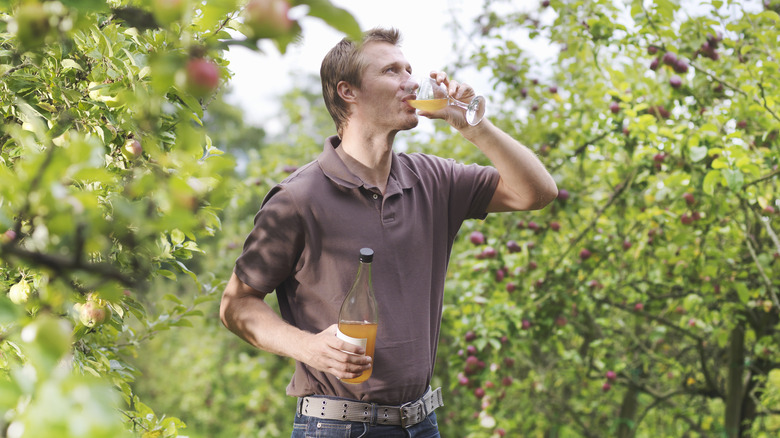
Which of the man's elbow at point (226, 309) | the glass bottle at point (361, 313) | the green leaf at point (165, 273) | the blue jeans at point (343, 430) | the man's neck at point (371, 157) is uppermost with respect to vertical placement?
the man's neck at point (371, 157)

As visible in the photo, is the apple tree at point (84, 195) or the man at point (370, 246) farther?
the man at point (370, 246)

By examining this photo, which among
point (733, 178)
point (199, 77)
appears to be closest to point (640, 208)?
point (733, 178)

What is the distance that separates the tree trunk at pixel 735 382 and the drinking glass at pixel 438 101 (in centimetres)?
312

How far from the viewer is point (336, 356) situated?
1.67 m

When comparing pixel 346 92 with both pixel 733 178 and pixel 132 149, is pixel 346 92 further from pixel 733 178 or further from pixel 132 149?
pixel 733 178

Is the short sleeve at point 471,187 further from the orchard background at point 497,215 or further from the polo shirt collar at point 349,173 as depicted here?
the orchard background at point 497,215

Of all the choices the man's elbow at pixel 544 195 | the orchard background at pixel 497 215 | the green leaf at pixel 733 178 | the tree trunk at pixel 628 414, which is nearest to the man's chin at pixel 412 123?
the man's elbow at pixel 544 195

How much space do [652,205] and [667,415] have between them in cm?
289

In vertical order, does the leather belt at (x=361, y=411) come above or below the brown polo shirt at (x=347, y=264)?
below

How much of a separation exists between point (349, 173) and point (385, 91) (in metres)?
0.30

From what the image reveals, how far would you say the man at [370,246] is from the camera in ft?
6.14

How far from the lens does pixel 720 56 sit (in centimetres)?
343

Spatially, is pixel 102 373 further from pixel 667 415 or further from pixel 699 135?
pixel 667 415

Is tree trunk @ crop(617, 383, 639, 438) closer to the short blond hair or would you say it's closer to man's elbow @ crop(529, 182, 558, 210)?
man's elbow @ crop(529, 182, 558, 210)
